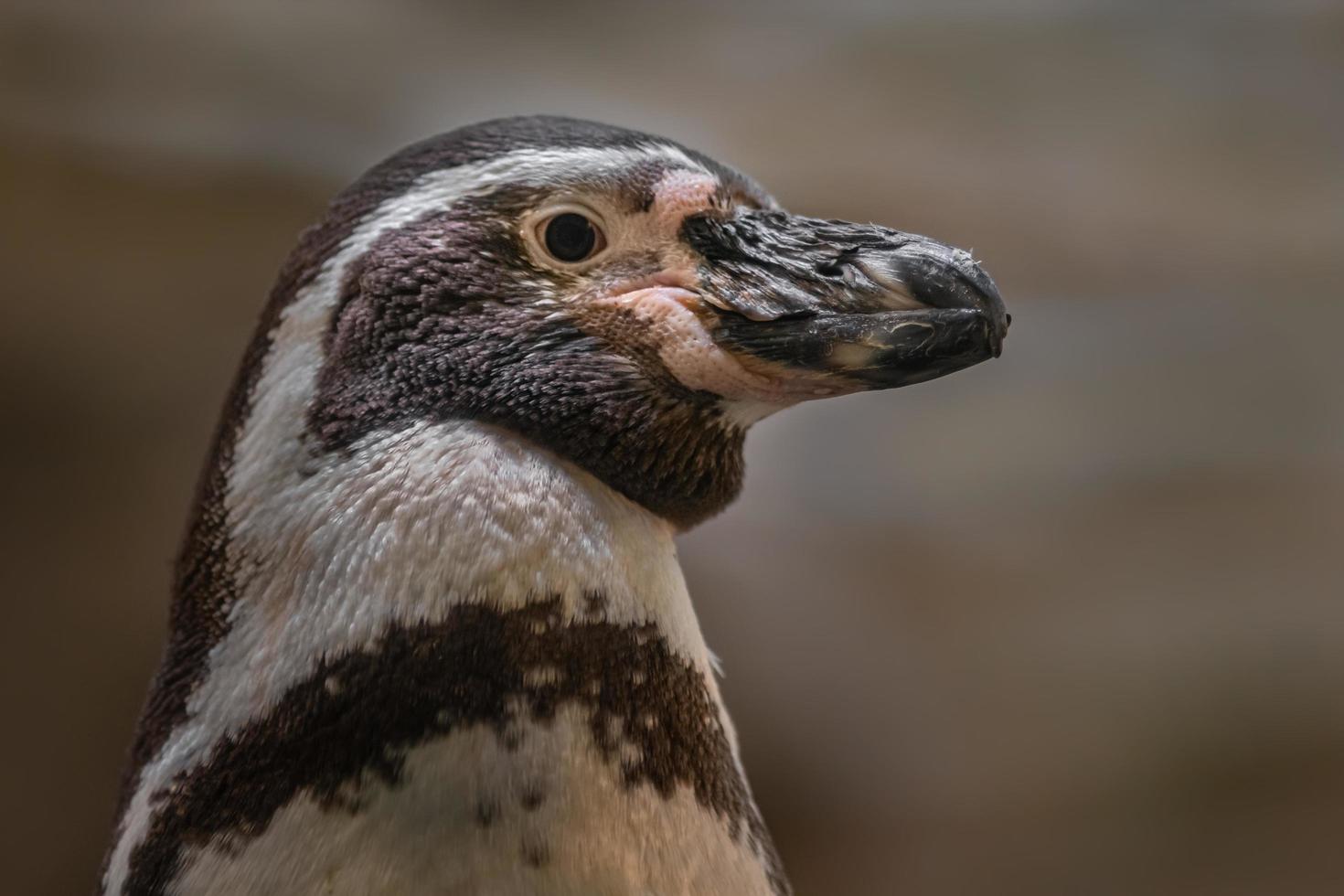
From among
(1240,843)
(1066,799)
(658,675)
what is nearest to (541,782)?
(658,675)

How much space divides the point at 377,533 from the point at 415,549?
0.03 m

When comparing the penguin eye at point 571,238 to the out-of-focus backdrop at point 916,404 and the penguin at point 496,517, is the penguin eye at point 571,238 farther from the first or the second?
the out-of-focus backdrop at point 916,404

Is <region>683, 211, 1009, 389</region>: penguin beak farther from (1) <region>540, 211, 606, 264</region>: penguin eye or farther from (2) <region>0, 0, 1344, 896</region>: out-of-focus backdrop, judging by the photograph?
(2) <region>0, 0, 1344, 896</region>: out-of-focus backdrop

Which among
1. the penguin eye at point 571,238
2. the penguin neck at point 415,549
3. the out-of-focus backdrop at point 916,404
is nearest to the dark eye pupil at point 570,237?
the penguin eye at point 571,238

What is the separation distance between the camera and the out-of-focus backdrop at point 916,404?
132cm

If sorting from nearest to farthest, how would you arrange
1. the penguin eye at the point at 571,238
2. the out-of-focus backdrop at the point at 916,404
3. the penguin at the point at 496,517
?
the penguin at the point at 496,517 < the penguin eye at the point at 571,238 < the out-of-focus backdrop at the point at 916,404

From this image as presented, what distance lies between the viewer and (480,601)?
2.19ft

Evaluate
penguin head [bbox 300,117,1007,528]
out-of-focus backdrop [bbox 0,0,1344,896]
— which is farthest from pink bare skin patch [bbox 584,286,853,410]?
out-of-focus backdrop [bbox 0,0,1344,896]

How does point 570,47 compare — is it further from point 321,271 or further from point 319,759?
point 319,759

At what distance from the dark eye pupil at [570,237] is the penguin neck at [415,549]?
130 millimetres

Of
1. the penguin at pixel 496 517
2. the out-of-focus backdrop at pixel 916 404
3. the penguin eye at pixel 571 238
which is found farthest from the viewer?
the out-of-focus backdrop at pixel 916 404

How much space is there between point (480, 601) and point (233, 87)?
2.95ft

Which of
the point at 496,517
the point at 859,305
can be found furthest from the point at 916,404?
the point at 496,517

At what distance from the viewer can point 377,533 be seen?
0.68 meters
